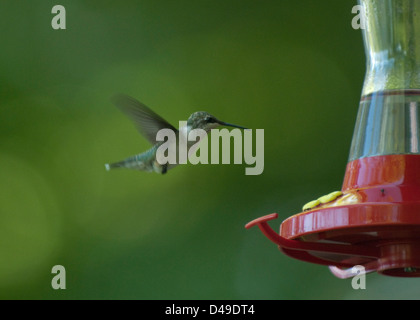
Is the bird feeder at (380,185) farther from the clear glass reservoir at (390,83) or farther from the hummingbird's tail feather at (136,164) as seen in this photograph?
the hummingbird's tail feather at (136,164)

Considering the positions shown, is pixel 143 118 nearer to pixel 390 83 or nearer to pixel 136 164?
pixel 136 164

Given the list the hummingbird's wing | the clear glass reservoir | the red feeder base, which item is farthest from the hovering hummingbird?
the red feeder base

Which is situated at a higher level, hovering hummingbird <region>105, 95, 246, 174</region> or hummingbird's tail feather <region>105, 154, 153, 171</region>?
hovering hummingbird <region>105, 95, 246, 174</region>

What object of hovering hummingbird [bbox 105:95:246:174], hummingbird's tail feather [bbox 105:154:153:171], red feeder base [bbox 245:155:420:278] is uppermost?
hovering hummingbird [bbox 105:95:246:174]

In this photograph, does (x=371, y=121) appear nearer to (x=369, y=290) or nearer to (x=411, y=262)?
(x=411, y=262)

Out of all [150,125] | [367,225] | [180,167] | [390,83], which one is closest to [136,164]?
[150,125]

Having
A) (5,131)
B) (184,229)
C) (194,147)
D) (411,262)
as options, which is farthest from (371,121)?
(5,131)

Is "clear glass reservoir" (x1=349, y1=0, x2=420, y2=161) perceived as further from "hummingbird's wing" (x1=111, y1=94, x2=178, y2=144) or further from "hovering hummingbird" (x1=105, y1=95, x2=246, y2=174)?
"hummingbird's wing" (x1=111, y1=94, x2=178, y2=144)

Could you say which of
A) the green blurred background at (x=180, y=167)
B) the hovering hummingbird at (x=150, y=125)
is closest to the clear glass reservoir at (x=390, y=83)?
the hovering hummingbird at (x=150, y=125)
